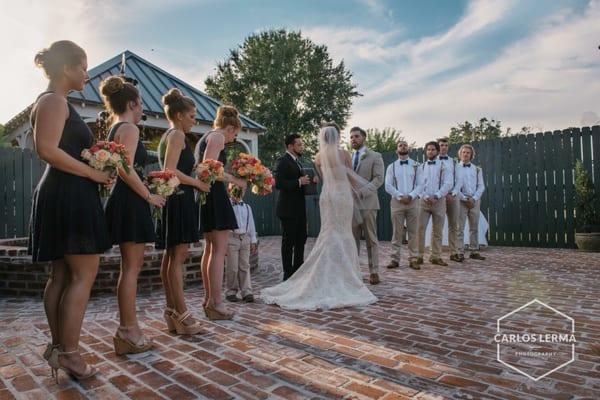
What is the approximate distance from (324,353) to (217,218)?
159 cm

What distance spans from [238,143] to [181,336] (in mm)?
12380

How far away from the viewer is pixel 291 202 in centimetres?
569

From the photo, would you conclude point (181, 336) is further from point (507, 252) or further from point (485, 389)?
point (507, 252)

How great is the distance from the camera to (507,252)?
30.3ft

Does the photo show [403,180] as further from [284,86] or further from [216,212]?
[284,86]

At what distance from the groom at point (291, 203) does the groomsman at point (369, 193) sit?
2.79 feet

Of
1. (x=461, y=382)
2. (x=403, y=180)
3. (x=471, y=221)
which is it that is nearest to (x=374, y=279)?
(x=403, y=180)

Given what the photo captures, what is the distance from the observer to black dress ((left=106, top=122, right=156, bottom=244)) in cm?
295

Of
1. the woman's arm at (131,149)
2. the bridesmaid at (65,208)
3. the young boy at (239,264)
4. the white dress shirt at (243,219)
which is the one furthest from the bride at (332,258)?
the bridesmaid at (65,208)

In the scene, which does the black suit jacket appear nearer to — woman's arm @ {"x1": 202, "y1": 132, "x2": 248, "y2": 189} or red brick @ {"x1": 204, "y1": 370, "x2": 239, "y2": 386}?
woman's arm @ {"x1": 202, "y1": 132, "x2": 248, "y2": 189}

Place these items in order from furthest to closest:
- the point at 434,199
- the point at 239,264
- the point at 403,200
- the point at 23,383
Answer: the point at 434,199
the point at 403,200
the point at 239,264
the point at 23,383

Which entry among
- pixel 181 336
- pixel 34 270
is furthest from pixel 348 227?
pixel 34 270

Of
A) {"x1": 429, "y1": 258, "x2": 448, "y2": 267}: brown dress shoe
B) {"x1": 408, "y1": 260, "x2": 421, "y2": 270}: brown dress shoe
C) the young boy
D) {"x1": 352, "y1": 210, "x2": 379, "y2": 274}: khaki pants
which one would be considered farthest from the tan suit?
{"x1": 429, "y1": 258, "x2": 448, "y2": 267}: brown dress shoe

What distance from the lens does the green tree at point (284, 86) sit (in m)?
34.7
